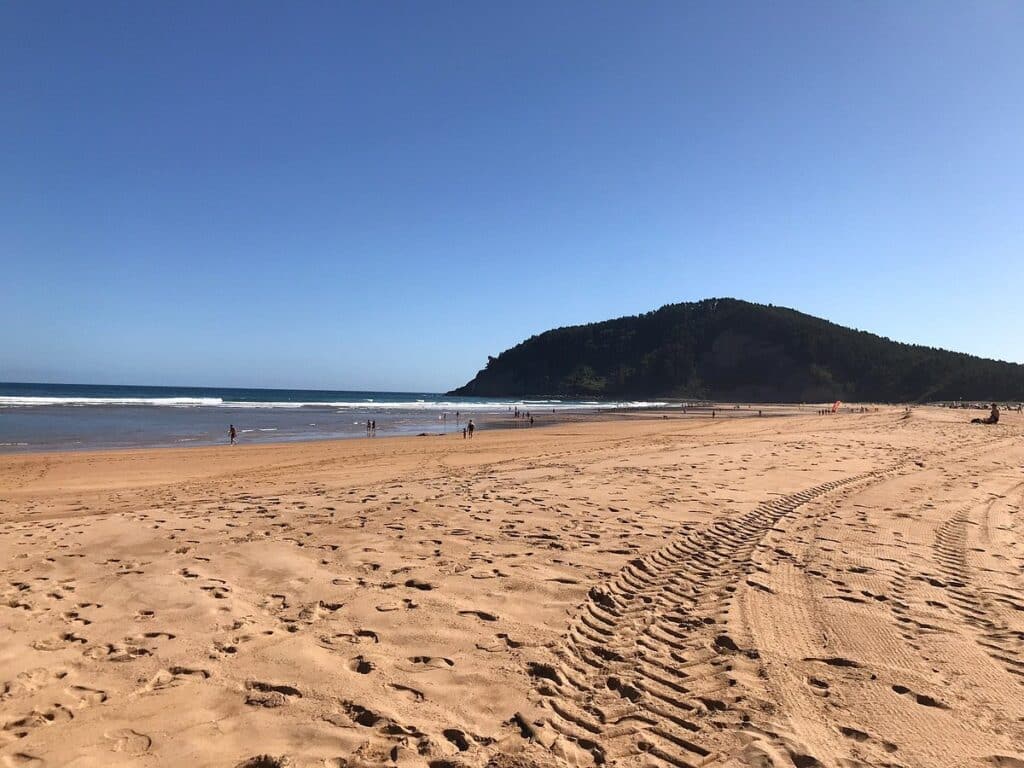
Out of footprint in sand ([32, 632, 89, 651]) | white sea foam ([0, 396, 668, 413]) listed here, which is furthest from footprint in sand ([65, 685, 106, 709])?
white sea foam ([0, 396, 668, 413])

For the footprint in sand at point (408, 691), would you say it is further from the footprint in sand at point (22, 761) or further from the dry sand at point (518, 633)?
the footprint in sand at point (22, 761)

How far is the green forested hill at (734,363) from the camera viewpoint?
116375 millimetres

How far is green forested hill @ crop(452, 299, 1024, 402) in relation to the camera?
116375 mm

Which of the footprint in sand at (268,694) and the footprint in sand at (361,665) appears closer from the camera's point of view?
the footprint in sand at (268,694)

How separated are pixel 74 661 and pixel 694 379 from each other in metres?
150

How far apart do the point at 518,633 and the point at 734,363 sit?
151 metres

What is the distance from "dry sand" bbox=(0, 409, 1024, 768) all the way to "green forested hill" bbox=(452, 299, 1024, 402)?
12335cm

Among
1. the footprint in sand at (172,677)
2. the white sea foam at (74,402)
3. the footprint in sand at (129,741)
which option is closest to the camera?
the footprint in sand at (129,741)

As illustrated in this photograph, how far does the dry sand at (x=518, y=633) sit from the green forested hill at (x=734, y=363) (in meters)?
123

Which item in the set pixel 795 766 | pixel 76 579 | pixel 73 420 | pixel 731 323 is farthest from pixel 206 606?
pixel 731 323

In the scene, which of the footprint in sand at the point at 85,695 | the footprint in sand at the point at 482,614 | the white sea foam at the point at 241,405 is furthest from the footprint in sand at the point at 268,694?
the white sea foam at the point at 241,405

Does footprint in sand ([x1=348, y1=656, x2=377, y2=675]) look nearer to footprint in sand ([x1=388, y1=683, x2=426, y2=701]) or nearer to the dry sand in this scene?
the dry sand

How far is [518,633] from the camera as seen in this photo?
451 centimetres

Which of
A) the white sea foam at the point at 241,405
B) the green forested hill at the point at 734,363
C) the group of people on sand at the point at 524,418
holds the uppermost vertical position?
the green forested hill at the point at 734,363
